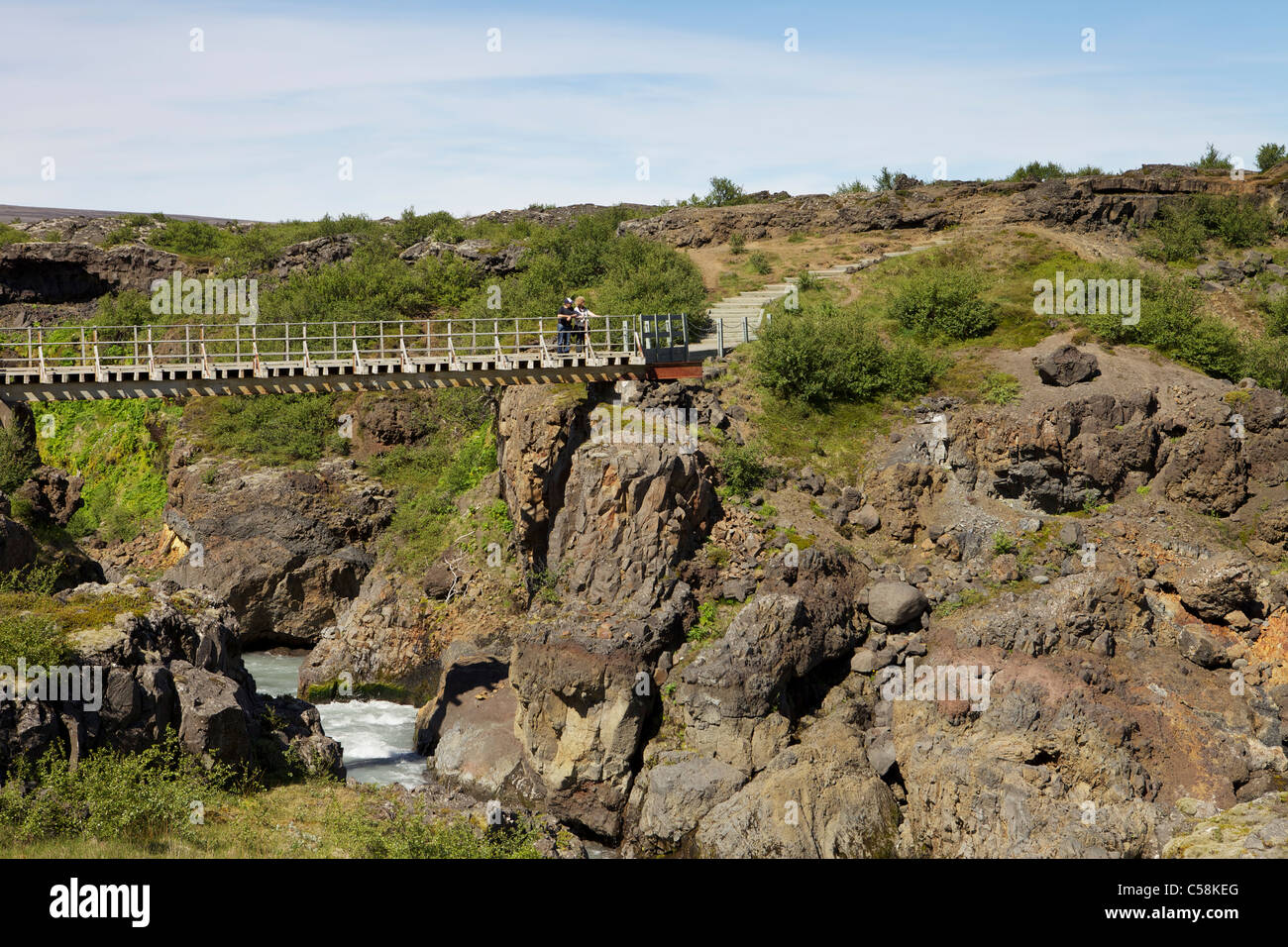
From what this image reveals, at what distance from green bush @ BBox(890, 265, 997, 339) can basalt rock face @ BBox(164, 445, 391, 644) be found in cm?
2259

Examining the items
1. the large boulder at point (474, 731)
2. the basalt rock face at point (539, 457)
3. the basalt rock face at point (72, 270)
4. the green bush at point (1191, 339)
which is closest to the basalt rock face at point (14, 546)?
the large boulder at point (474, 731)

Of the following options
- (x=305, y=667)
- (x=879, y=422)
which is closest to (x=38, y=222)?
(x=305, y=667)

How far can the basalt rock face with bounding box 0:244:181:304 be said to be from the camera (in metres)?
63.2

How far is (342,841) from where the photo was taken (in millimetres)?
20750

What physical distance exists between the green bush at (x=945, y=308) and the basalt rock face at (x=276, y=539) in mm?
22593

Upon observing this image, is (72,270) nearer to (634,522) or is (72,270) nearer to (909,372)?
(634,522)

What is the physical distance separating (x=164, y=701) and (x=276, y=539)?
21.9 meters

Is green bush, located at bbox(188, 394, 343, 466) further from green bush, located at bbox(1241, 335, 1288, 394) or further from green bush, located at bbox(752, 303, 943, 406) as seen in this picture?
green bush, located at bbox(1241, 335, 1288, 394)

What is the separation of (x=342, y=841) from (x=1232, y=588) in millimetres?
22275

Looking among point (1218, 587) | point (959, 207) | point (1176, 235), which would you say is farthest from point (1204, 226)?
point (1218, 587)

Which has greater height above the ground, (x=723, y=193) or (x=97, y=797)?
(x=723, y=193)

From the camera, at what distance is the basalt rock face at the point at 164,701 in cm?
2114

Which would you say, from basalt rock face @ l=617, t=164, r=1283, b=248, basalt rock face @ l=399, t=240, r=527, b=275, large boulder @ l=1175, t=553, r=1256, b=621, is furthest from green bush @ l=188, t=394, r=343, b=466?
large boulder @ l=1175, t=553, r=1256, b=621

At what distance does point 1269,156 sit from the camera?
6250cm
